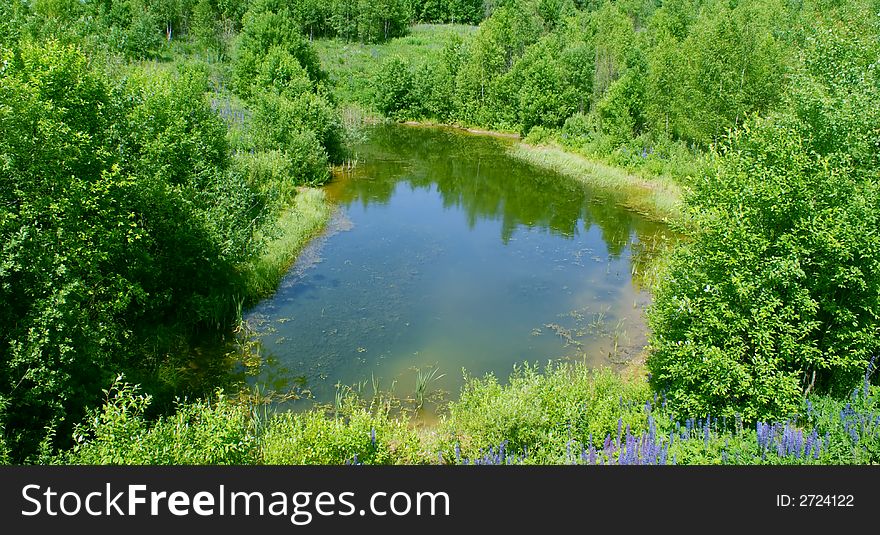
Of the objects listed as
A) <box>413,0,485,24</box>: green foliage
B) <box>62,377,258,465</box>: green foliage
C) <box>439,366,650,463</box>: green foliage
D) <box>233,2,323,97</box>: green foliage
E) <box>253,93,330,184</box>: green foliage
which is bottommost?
<box>439,366,650,463</box>: green foliage

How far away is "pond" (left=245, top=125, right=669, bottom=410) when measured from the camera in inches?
762

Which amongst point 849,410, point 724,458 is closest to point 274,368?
point 724,458

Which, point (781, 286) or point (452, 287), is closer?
point (781, 286)

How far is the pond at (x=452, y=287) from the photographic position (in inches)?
762

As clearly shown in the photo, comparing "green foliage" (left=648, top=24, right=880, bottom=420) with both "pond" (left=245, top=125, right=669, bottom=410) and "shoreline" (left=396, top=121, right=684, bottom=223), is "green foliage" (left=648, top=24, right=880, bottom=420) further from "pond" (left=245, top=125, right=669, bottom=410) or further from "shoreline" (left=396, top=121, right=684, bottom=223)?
"shoreline" (left=396, top=121, right=684, bottom=223)

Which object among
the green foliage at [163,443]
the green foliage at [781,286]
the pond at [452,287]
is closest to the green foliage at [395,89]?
the pond at [452,287]

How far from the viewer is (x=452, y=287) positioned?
24781mm

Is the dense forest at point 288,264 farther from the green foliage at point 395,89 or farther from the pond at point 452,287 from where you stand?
the green foliage at point 395,89

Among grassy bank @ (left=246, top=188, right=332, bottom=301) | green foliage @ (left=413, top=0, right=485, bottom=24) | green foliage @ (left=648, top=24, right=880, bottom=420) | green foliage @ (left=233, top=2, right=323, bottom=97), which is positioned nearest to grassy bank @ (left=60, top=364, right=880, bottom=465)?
green foliage @ (left=648, top=24, right=880, bottom=420)

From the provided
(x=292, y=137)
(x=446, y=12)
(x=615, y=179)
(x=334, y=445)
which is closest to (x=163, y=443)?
(x=334, y=445)

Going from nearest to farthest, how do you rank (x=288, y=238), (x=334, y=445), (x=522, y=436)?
(x=334, y=445) → (x=522, y=436) → (x=288, y=238)

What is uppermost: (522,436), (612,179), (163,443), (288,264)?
(163,443)

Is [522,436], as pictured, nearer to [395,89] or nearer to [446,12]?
[395,89]

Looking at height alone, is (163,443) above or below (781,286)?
below
